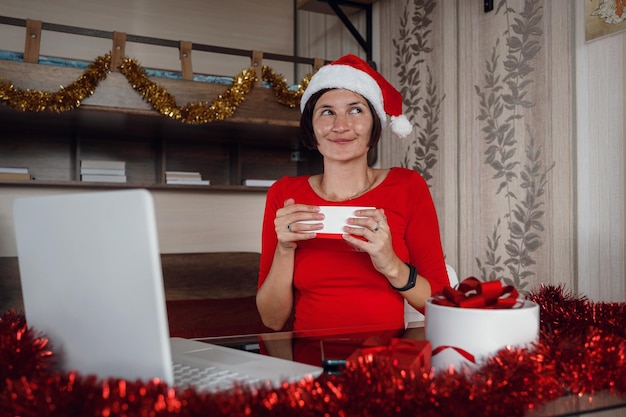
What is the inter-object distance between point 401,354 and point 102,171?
2.53 metres

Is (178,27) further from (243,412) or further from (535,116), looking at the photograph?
(243,412)

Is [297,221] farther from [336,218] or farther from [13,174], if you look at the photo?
[13,174]

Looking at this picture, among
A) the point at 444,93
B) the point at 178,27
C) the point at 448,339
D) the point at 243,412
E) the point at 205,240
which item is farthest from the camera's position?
the point at 178,27

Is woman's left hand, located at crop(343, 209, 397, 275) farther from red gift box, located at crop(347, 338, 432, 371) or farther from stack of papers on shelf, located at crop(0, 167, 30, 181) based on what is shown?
stack of papers on shelf, located at crop(0, 167, 30, 181)

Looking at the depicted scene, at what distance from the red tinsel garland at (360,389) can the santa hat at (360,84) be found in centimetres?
90

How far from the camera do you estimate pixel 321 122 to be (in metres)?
1.44

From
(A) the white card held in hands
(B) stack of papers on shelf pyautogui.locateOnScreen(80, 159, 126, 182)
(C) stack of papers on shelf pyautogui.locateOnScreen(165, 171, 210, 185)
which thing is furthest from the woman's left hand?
(B) stack of papers on shelf pyautogui.locateOnScreen(80, 159, 126, 182)

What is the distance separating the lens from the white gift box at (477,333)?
0.66 metres

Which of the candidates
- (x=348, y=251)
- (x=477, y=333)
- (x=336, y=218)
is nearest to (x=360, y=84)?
(x=348, y=251)

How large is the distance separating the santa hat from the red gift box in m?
0.89

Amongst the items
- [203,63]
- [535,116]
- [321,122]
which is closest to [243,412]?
[321,122]

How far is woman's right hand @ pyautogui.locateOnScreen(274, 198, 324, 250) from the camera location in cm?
105

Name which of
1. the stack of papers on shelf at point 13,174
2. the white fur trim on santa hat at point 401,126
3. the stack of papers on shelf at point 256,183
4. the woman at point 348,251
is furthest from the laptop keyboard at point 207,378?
the stack of papers on shelf at point 256,183

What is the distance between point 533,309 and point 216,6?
11.0ft
